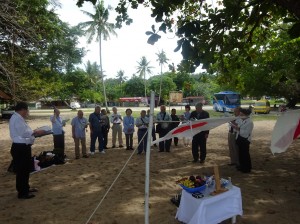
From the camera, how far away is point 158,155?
37.5 feet

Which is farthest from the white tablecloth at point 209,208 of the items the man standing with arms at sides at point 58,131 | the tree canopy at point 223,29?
the man standing with arms at sides at point 58,131

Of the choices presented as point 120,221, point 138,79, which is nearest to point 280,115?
point 120,221

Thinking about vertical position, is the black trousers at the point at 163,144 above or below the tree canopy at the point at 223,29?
below

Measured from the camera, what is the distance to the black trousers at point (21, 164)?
6.25 m

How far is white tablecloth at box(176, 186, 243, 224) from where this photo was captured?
4.41 m

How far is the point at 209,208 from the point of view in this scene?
4543 mm

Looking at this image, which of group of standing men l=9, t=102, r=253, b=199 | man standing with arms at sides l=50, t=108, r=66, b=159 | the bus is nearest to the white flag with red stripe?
group of standing men l=9, t=102, r=253, b=199

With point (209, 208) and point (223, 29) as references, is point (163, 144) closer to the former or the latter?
point (223, 29)

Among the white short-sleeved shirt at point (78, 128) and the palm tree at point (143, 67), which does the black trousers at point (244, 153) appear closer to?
the white short-sleeved shirt at point (78, 128)

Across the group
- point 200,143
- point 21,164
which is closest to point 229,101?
point 200,143

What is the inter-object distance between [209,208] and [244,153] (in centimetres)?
421

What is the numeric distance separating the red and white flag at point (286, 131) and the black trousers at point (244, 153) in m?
4.18

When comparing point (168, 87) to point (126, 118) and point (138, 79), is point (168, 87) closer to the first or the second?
point (138, 79)

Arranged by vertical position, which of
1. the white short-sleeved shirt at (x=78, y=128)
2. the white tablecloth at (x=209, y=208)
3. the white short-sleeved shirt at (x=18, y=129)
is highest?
the white short-sleeved shirt at (x=18, y=129)
